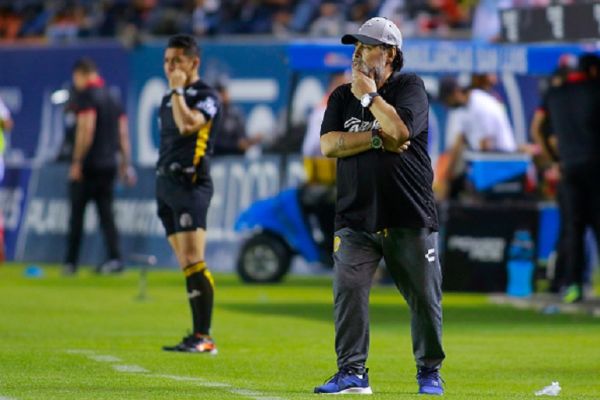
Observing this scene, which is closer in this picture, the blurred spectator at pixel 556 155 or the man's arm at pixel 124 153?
the blurred spectator at pixel 556 155

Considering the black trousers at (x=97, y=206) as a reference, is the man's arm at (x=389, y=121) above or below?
above

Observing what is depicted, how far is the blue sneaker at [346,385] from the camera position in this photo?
32.4ft

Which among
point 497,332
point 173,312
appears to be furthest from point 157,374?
point 173,312

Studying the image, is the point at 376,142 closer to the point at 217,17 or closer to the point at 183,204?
the point at 183,204

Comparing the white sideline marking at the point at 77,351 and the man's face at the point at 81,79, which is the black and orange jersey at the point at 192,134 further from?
the man's face at the point at 81,79

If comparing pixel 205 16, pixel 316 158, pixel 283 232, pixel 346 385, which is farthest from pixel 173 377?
pixel 205 16

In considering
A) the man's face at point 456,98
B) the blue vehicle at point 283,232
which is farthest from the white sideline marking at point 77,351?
the man's face at point 456,98

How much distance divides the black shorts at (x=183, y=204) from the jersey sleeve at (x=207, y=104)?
1.53 feet

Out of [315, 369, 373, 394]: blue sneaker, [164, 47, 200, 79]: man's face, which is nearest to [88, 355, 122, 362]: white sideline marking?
[164, 47, 200, 79]: man's face

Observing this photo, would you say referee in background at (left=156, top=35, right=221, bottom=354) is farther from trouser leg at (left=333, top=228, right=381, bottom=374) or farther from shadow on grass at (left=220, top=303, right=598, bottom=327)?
shadow on grass at (left=220, top=303, right=598, bottom=327)

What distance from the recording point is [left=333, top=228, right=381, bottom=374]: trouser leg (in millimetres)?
9898

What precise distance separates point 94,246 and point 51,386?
1501 cm

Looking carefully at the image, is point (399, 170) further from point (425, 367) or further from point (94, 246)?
point (94, 246)

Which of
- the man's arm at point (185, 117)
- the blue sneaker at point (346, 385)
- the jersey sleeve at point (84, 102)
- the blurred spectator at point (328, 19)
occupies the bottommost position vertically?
the blue sneaker at point (346, 385)
